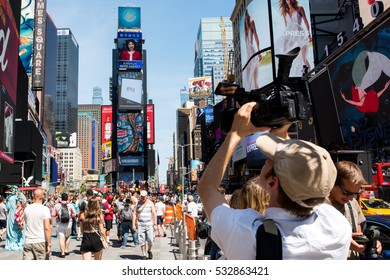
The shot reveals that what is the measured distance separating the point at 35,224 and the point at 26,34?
57.0 metres

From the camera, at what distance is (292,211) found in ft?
5.86

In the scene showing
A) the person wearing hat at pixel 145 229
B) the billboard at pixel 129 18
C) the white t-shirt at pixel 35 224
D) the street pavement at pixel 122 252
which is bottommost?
the street pavement at pixel 122 252

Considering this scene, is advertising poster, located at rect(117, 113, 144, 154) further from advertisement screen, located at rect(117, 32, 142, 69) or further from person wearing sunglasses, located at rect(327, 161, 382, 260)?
person wearing sunglasses, located at rect(327, 161, 382, 260)

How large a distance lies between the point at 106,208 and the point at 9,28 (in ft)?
50.8

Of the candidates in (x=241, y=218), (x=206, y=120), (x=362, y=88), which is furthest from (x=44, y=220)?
(x=206, y=120)

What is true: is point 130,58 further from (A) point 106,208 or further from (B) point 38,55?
(A) point 106,208

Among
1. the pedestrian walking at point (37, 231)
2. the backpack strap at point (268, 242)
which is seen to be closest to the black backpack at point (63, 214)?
the pedestrian walking at point (37, 231)

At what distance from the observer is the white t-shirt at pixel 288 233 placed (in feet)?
5.66

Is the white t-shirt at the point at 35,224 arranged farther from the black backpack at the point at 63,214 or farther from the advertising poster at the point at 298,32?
the advertising poster at the point at 298,32

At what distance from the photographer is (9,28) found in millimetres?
24172

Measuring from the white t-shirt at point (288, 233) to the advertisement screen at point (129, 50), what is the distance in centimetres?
11349

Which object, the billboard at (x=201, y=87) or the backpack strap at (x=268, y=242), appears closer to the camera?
the backpack strap at (x=268, y=242)

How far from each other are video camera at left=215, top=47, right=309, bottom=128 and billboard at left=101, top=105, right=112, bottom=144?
449 feet

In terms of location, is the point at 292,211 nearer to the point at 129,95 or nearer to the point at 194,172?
the point at 194,172
